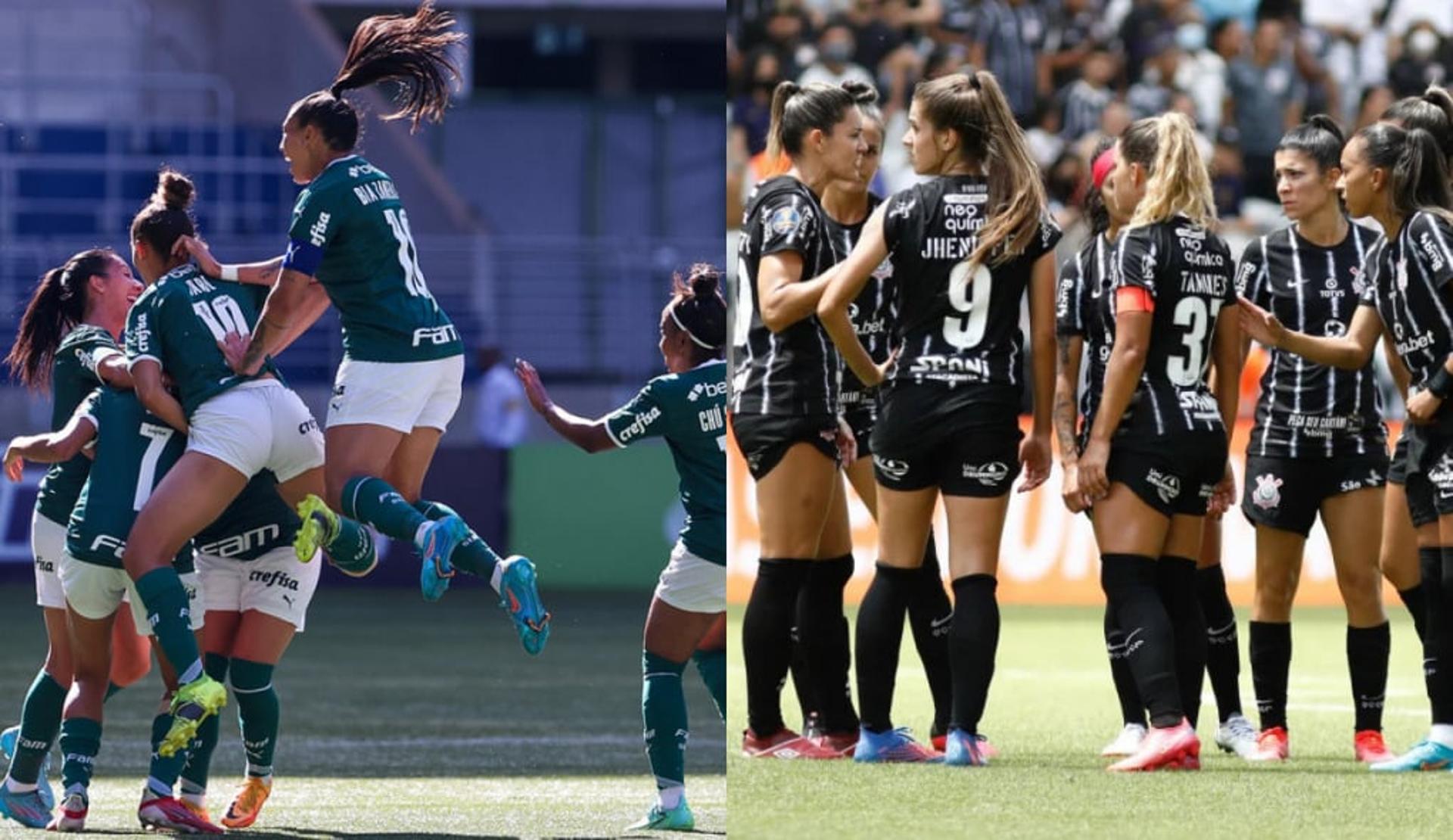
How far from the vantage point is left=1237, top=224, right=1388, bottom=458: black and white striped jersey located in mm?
6363

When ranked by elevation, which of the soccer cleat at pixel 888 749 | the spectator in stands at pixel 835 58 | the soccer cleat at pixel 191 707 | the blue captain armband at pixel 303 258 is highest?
the spectator in stands at pixel 835 58

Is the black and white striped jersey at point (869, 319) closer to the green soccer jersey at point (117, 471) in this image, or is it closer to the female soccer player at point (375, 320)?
the female soccer player at point (375, 320)

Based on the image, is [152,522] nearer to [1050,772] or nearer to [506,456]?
[1050,772]

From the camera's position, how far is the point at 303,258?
5.06 meters

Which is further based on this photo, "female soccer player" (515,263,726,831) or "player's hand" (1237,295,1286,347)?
"player's hand" (1237,295,1286,347)

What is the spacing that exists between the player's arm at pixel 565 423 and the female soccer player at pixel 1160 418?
1.33 metres

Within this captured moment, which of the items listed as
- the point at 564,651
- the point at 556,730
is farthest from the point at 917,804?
the point at 564,651

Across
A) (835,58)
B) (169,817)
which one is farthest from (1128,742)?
(835,58)

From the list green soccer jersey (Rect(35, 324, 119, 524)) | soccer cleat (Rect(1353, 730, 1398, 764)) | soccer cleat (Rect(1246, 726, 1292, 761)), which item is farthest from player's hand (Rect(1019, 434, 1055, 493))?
green soccer jersey (Rect(35, 324, 119, 524))

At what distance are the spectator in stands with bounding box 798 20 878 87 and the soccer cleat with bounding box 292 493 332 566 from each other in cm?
1218

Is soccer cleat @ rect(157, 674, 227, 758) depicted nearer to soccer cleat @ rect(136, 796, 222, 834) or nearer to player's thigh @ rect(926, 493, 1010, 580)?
soccer cleat @ rect(136, 796, 222, 834)

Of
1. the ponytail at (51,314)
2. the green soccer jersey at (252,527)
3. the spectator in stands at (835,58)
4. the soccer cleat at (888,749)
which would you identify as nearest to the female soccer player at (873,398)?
the soccer cleat at (888,749)

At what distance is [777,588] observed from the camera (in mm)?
5754

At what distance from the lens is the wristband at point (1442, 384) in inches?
229
